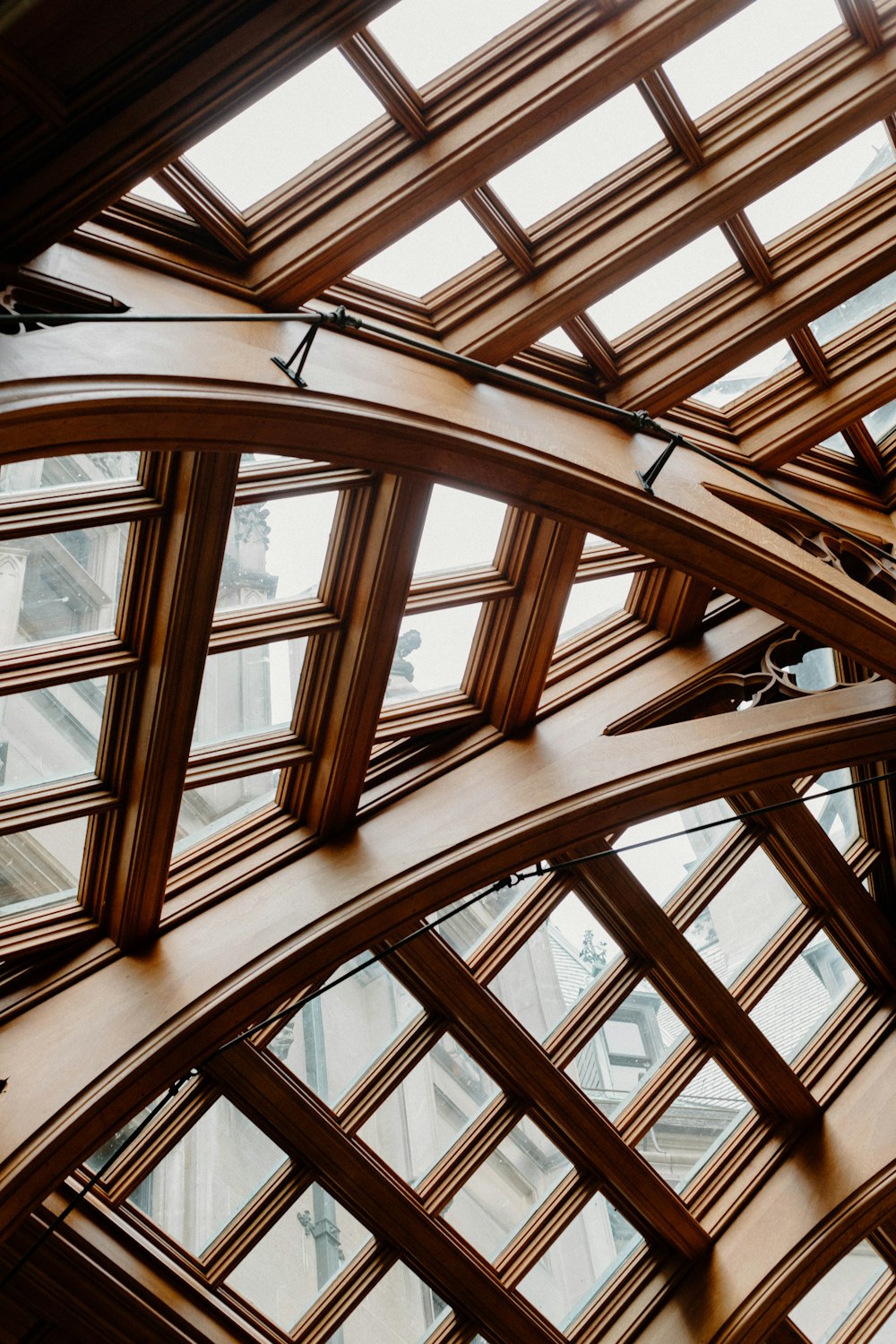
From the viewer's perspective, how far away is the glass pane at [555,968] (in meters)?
8.59

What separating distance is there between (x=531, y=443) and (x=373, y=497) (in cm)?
85

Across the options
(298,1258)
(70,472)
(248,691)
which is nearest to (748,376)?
(248,691)

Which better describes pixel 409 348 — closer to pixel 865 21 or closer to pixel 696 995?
pixel 865 21

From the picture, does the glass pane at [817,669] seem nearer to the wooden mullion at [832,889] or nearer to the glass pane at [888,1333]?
the wooden mullion at [832,889]

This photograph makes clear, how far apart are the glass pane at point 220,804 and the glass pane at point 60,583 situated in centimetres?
132

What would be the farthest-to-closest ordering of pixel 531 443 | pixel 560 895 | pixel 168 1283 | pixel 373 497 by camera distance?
pixel 560 895 < pixel 168 1283 < pixel 373 497 < pixel 531 443

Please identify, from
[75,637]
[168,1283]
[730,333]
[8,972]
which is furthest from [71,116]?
[168,1283]

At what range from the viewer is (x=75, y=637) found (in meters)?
5.43

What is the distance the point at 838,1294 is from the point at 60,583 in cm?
974

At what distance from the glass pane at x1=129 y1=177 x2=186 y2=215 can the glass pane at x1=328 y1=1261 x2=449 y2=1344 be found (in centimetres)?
718

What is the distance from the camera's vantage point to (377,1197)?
27.0ft

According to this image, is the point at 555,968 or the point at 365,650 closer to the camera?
the point at 365,650

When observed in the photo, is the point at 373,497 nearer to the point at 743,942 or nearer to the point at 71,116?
the point at 71,116

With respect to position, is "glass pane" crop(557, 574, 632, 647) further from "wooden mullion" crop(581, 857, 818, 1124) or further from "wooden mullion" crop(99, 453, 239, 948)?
"wooden mullion" crop(99, 453, 239, 948)
